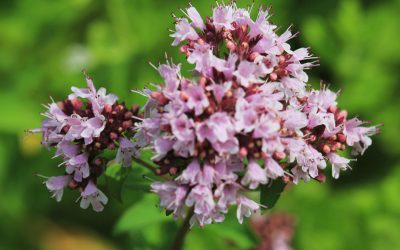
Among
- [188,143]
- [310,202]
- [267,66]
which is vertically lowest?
[310,202]

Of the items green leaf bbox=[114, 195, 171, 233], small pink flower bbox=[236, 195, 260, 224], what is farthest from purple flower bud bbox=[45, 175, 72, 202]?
small pink flower bbox=[236, 195, 260, 224]

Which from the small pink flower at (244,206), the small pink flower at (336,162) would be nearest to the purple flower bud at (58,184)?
the small pink flower at (244,206)

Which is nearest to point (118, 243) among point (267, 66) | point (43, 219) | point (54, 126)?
point (43, 219)

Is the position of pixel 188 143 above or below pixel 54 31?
above

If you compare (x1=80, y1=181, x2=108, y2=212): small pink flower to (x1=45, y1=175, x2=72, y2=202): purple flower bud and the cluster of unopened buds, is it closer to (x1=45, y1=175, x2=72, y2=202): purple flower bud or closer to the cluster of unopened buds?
the cluster of unopened buds

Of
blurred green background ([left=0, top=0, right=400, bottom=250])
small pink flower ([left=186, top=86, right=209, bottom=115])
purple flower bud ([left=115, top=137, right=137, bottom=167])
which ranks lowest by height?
blurred green background ([left=0, top=0, right=400, bottom=250])

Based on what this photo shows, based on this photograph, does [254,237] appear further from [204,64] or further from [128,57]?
[128,57]
